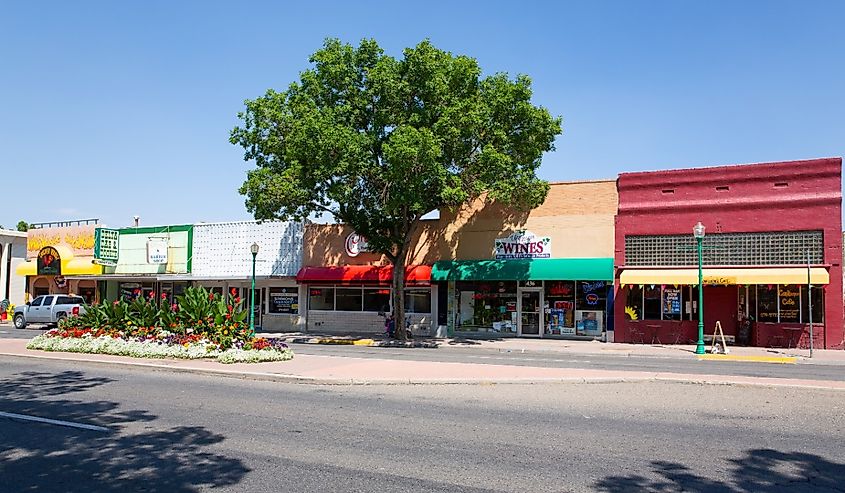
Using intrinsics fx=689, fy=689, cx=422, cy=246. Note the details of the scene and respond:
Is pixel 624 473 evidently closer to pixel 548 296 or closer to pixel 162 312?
pixel 162 312

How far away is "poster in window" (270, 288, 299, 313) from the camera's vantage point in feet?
108

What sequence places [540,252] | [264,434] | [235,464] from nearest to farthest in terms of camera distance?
[235,464], [264,434], [540,252]

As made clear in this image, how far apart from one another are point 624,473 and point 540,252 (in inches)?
821

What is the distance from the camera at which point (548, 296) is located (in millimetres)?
27484

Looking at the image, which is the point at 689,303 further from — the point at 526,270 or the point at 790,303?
the point at 526,270

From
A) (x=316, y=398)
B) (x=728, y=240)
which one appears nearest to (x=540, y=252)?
(x=728, y=240)

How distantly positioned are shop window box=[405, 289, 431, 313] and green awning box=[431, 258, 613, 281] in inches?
60.2

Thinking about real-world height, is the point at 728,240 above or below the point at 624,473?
above

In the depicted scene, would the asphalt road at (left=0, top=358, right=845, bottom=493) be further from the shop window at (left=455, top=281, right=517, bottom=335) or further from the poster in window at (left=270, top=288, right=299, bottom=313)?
the poster in window at (left=270, top=288, right=299, bottom=313)

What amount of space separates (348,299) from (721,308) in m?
15.7

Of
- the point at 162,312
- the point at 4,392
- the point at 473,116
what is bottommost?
the point at 4,392

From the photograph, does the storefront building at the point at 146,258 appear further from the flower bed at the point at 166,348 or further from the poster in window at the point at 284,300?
the flower bed at the point at 166,348

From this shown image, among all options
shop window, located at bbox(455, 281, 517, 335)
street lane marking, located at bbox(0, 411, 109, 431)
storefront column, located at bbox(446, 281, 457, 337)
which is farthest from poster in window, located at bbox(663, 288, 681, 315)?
street lane marking, located at bbox(0, 411, 109, 431)

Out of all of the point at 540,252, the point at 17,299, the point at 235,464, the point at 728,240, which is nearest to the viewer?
the point at 235,464
